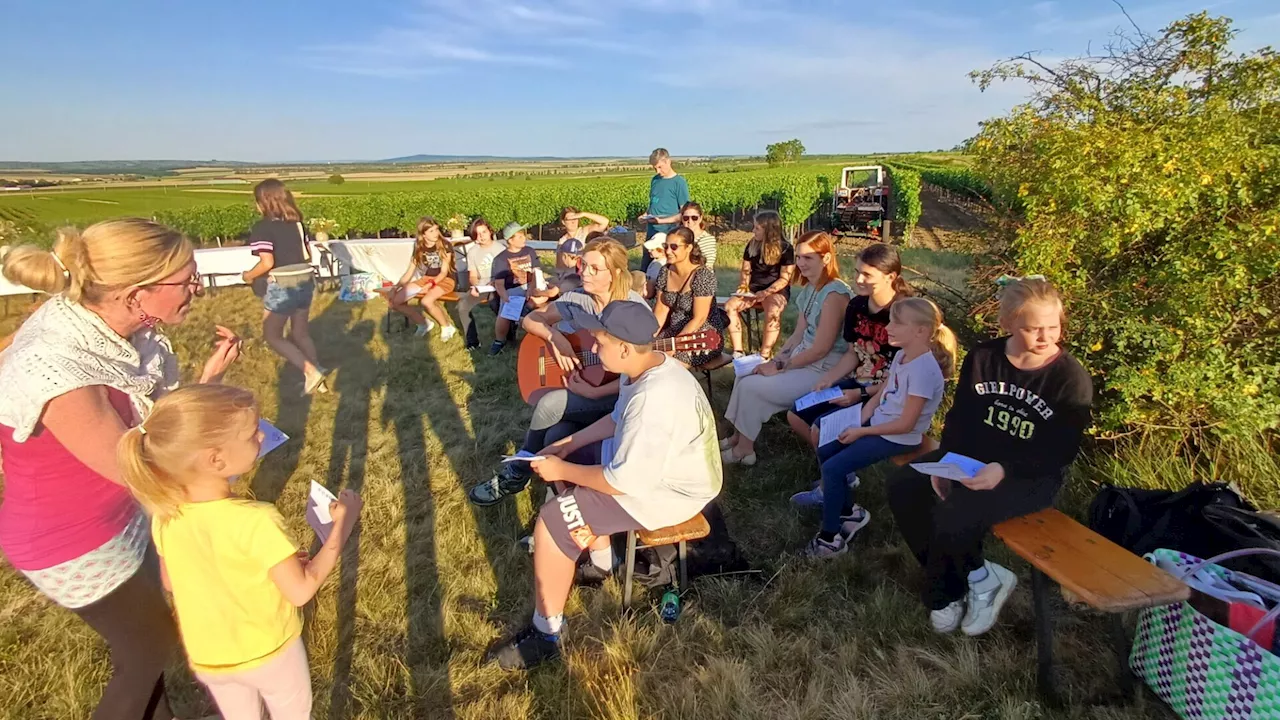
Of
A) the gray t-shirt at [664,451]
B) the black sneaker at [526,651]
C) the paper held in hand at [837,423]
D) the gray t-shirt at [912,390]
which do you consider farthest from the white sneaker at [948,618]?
the black sneaker at [526,651]

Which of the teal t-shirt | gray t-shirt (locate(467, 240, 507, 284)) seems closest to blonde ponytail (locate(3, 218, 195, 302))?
gray t-shirt (locate(467, 240, 507, 284))

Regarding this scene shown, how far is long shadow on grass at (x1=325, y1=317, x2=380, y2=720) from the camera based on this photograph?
271cm

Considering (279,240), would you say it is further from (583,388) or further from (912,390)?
(912,390)

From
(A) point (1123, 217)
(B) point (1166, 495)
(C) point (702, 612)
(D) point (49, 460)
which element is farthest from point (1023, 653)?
(D) point (49, 460)

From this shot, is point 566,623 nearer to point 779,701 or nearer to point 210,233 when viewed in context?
point 779,701

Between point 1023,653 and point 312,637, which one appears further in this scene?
point 312,637

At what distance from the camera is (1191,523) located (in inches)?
103

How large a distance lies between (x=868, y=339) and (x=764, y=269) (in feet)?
7.82

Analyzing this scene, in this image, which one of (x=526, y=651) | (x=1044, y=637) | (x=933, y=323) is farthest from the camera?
(x=933, y=323)

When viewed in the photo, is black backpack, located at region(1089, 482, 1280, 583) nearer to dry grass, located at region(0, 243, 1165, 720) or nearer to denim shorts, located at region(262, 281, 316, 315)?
dry grass, located at region(0, 243, 1165, 720)

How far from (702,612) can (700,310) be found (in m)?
2.43

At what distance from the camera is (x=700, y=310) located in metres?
4.88

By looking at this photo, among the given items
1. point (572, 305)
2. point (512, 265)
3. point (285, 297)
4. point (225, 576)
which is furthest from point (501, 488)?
point (512, 265)

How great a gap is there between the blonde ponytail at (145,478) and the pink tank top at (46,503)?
363 mm
